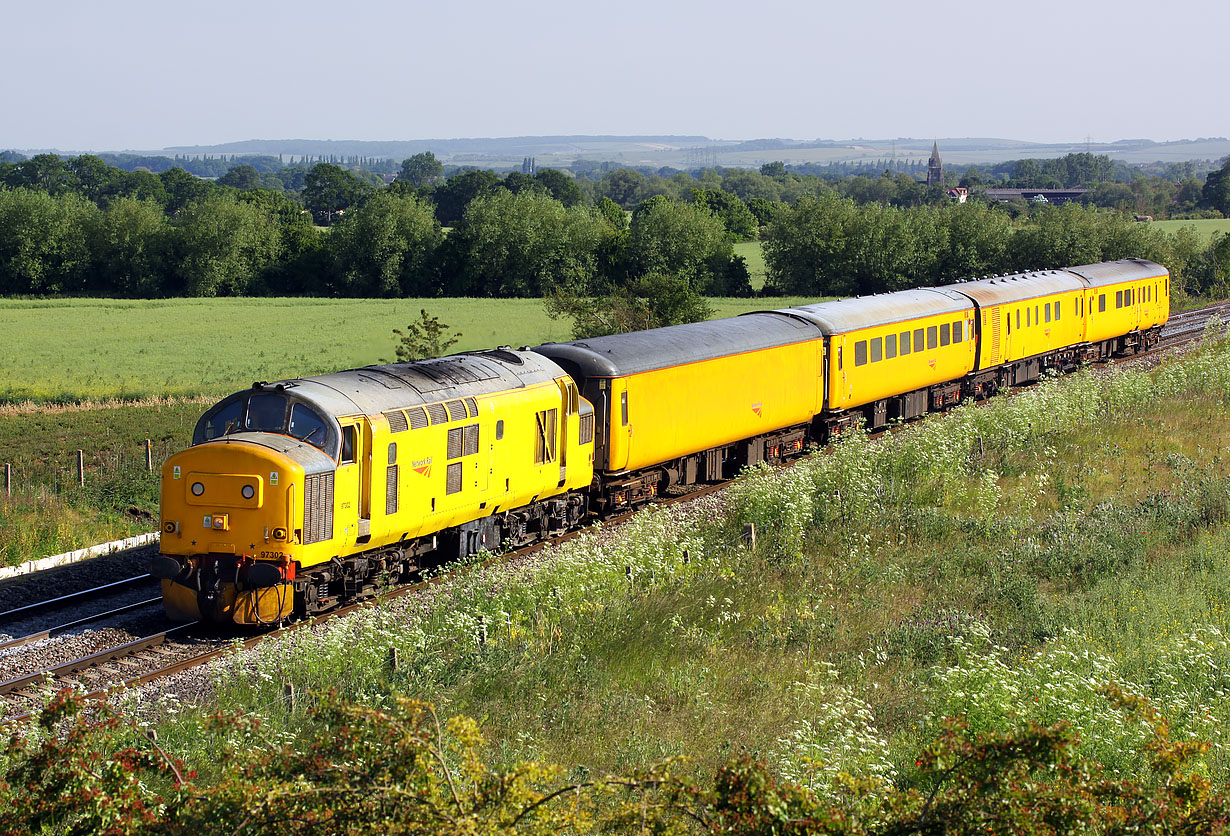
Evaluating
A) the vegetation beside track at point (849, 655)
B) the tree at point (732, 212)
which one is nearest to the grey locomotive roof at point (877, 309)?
the vegetation beside track at point (849, 655)

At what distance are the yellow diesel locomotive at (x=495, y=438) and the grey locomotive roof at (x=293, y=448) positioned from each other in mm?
33

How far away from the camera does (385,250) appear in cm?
9188

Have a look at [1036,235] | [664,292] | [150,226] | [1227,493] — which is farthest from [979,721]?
[150,226]

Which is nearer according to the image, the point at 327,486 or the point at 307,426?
the point at 327,486

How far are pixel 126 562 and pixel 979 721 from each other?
15.5 meters

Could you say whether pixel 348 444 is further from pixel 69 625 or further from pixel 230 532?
pixel 69 625

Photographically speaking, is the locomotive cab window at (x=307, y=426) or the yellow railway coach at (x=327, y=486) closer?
the yellow railway coach at (x=327, y=486)

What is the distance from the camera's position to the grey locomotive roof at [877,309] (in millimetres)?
28828

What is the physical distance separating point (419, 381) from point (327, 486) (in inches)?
110

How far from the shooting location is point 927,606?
16031 millimetres

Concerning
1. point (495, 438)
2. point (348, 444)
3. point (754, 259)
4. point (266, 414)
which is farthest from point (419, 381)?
point (754, 259)

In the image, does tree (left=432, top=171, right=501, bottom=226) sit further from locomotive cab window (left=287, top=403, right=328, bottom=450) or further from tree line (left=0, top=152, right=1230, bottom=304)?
locomotive cab window (left=287, top=403, right=328, bottom=450)

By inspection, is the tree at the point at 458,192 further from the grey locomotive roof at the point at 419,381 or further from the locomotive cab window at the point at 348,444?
the locomotive cab window at the point at 348,444

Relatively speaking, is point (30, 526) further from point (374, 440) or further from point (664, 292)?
point (664, 292)
